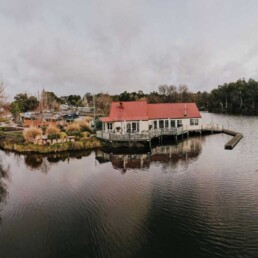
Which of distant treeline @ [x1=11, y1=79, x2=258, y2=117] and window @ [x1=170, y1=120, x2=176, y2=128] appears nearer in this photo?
window @ [x1=170, y1=120, x2=176, y2=128]

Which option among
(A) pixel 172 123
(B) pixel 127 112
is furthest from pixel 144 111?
(A) pixel 172 123

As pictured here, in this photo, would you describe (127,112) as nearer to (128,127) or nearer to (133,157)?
→ (128,127)

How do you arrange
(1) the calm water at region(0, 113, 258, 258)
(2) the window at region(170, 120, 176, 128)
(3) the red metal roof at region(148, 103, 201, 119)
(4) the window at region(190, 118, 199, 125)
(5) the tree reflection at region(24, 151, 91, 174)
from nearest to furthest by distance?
(1) the calm water at region(0, 113, 258, 258) → (5) the tree reflection at region(24, 151, 91, 174) → (3) the red metal roof at region(148, 103, 201, 119) → (2) the window at region(170, 120, 176, 128) → (4) the window at region(190, 118, 199, 125)

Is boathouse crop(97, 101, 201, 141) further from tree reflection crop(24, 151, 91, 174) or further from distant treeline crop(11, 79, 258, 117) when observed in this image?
distant treeline crop(11, 79, 258, 117)

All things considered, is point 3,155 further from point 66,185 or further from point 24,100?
point 24,100

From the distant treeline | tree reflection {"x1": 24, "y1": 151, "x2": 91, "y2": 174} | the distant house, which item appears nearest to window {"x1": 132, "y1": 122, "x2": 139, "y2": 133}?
the distant house

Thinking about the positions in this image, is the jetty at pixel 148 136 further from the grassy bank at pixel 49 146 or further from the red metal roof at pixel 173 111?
the red metal roof at pixel 173 111

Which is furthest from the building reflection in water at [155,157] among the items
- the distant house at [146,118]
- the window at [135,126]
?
the window at [135,126]
